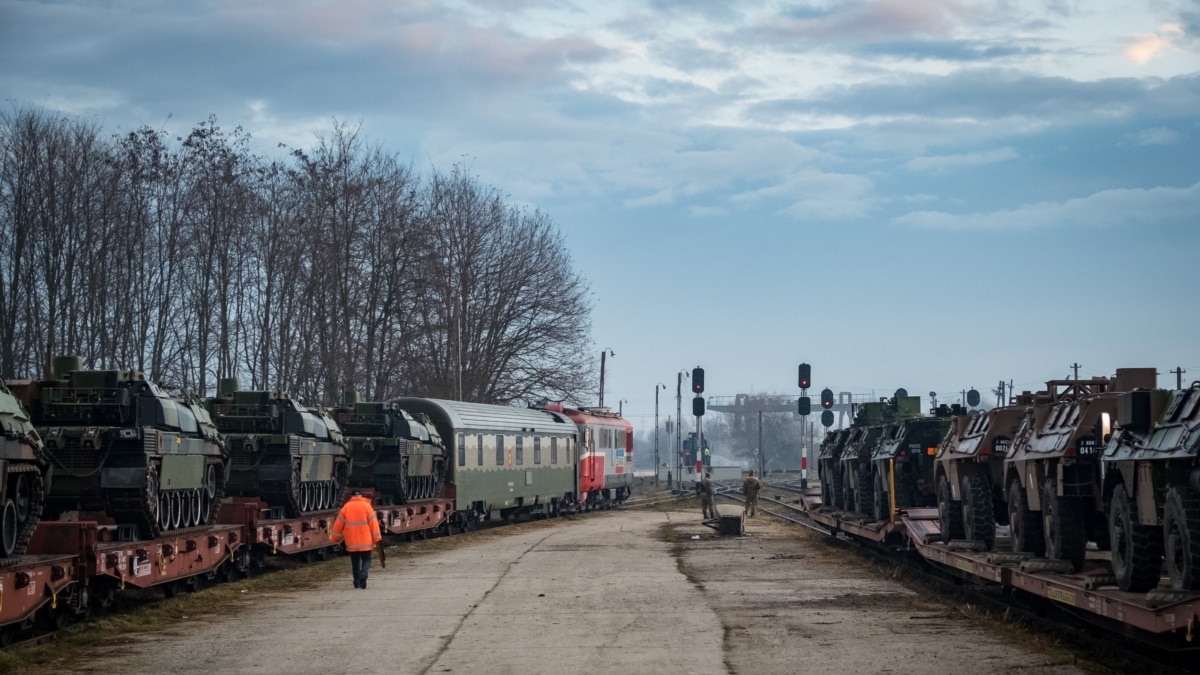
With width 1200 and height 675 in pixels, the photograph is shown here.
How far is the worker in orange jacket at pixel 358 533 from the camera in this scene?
58.9 ft

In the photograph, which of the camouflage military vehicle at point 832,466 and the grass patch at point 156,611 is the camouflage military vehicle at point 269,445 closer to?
the grass patch at point 156,611

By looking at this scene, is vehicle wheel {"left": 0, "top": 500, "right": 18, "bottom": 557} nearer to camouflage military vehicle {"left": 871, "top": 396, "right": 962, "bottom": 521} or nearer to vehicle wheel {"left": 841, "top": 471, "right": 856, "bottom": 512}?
camouflage military vehicle {"left": 871, "top": 396, "right": 962, "bottom": 521}

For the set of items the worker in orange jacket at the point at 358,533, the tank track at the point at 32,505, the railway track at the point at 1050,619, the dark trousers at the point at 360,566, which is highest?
the tank track at the point at 32,505

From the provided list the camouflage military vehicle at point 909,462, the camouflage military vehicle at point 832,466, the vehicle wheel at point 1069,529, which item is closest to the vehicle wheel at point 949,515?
the camouflage military vehicle at point 909,462

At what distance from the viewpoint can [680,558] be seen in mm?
23422

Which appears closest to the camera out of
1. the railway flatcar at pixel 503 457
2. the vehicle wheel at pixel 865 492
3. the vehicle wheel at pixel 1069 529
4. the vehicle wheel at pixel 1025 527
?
the vehicle wheel at pixel 1069 529

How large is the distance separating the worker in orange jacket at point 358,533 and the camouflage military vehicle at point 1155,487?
29.8 ft

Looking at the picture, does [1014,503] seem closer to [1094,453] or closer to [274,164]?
[1094,453]

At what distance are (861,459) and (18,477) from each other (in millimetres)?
14862

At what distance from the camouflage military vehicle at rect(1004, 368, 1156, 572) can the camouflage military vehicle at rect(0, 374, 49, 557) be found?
30.3ft

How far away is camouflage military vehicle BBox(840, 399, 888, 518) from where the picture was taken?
2497cm

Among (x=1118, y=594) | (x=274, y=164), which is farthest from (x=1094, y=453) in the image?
(x=274, y=164)

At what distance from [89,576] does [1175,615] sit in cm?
967

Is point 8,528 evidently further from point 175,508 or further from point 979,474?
point 979,474
